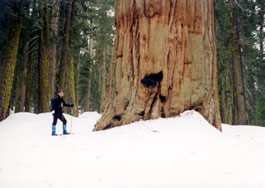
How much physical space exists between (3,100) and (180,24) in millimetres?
8558

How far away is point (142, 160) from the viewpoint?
3207 mm

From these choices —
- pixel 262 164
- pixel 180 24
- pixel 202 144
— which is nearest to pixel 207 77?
pixel 180 24

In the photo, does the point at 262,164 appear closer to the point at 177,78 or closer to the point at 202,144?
the point at 202,144

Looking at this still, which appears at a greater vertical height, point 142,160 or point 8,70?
point 8,70

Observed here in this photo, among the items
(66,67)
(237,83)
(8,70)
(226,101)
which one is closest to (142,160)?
(8,70)

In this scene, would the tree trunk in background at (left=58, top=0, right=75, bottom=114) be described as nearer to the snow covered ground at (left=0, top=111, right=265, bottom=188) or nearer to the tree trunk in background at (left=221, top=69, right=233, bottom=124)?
the snow covered ground at (left=0, top=111, right=265, bottom=188)

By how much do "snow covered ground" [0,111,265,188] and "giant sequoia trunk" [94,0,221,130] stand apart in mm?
545

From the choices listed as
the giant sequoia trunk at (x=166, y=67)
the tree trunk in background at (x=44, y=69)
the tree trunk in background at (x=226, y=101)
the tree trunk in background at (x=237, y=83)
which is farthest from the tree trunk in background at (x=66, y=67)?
the tree trunk in background at (x=226, y=101)

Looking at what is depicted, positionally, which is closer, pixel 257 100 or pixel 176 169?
pixel 176 169

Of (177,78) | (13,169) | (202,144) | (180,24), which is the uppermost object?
(180,24)

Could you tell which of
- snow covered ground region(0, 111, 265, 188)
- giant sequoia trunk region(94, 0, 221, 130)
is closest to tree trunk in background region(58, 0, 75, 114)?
giant sequoia trunk region(94, 0, 221, 130)

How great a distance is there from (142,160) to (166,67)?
2569 millimetres

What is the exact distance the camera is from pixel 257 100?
27250 millimetres

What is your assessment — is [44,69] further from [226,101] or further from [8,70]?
[226,101]
